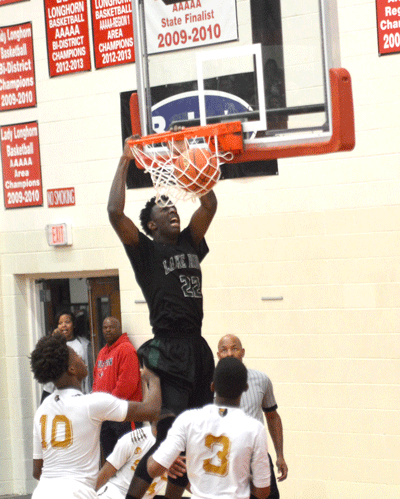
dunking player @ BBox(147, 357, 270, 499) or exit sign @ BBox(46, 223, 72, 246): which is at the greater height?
exit sign @ BBox(46, 223, 72, 246)

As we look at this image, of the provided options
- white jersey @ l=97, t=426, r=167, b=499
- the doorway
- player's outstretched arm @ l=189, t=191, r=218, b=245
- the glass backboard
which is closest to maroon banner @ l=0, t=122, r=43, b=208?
the doorway

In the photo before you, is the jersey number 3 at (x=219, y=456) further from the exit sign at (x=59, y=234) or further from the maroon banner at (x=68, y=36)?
the maroon banner at (x=68, y=36)

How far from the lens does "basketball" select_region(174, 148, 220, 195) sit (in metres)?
4.17

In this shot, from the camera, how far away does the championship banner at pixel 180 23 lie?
16.4ft

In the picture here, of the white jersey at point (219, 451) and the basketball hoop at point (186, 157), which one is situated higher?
the basketball hoop at point (186, 157)

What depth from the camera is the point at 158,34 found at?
502 centimetres

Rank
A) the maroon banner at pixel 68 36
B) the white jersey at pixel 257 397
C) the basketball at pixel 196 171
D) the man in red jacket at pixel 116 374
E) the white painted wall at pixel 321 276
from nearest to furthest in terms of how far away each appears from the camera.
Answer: the basketball at pixel 196 171
the white jersey at pixel 257 397
the white painted wall at pixel 321 276
the man in red jacket at pixel 116 374
the maroon banner at pixel 68 36

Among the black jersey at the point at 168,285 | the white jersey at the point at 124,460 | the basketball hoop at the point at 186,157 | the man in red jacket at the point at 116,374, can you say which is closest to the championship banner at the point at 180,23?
the basketball hoop at the point at 186,157

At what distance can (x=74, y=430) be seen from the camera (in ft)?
12.9

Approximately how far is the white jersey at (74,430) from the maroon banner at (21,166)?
4.49m

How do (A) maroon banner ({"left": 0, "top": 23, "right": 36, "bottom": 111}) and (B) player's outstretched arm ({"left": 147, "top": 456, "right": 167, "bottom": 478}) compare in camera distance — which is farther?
(A) maroon banner ({"left": 0, "top": 23, "right": 36, "bottom": 111})

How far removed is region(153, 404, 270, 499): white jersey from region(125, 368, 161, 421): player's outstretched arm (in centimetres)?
38

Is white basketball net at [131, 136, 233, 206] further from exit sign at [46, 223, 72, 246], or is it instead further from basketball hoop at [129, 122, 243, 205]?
exit sign at [46, 223, 72, 246]

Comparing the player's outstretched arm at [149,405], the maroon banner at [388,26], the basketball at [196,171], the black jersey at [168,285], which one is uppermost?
the maroon banner at [388,26]
